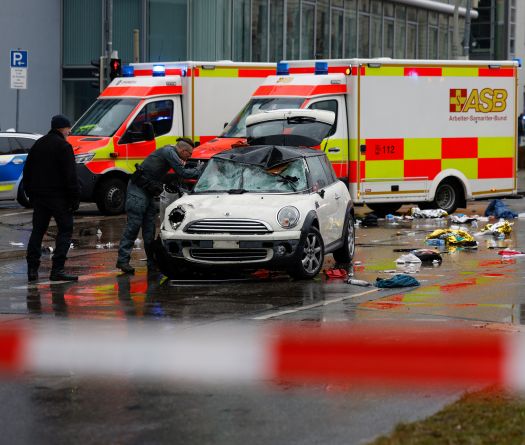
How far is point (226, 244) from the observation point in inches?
536

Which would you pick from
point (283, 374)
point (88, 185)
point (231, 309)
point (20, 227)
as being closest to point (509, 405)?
point (283, 374)

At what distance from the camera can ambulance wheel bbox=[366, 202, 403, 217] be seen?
24.3m

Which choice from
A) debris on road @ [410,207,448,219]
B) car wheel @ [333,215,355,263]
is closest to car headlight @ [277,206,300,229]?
car wheel @ [333,215,355,263]

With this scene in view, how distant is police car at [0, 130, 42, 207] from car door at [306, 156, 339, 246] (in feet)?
33.8

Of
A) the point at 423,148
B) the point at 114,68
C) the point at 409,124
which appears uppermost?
the point at 114,68

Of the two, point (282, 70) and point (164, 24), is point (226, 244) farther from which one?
point (164, 24)

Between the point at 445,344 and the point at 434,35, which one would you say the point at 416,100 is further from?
the point at 434,35

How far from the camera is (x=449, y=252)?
1716cm

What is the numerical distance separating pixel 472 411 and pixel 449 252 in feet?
33.6

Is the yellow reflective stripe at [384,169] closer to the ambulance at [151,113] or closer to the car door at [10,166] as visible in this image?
the ambulance at [151,113]

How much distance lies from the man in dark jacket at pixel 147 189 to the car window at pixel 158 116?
9221 mm

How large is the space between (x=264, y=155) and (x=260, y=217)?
1.52 m

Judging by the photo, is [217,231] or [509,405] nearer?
[509,405]

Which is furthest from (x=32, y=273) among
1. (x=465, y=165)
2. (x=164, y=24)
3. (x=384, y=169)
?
(x=164, y=24)
